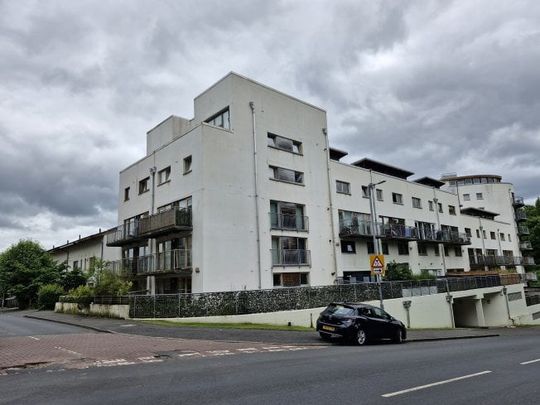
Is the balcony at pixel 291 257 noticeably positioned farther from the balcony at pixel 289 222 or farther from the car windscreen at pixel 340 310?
the car windscreen at pixel 340 310

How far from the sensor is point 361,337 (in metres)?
14.9

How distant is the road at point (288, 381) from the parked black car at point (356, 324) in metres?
3.18

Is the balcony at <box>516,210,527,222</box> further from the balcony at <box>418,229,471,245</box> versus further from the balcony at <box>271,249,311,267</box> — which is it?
the balcony at <box>271,249,311,267</box>

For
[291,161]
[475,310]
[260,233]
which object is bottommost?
[475,310]

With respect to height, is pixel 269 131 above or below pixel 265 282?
above

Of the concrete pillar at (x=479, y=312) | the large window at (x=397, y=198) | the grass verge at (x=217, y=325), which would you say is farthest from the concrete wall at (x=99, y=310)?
the concrete pillar at (x=479, y=312)

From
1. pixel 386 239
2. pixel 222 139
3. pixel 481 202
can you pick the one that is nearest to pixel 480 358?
pixel 222 139

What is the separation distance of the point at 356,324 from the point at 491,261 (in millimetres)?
44860

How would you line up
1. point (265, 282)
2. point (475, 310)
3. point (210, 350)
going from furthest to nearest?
1. point (475, 310)
2. point (265, 282)
3. point (210, 350)

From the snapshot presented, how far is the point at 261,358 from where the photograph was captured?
10953 mm

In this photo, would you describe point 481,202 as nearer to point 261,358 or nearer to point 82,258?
point 82,258

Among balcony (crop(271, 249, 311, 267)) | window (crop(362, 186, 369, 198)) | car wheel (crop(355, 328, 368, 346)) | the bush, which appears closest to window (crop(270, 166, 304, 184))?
balcony (crop(271, 249, 311, 267))

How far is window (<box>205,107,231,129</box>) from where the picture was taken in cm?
2712

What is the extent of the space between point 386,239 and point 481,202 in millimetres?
39469
